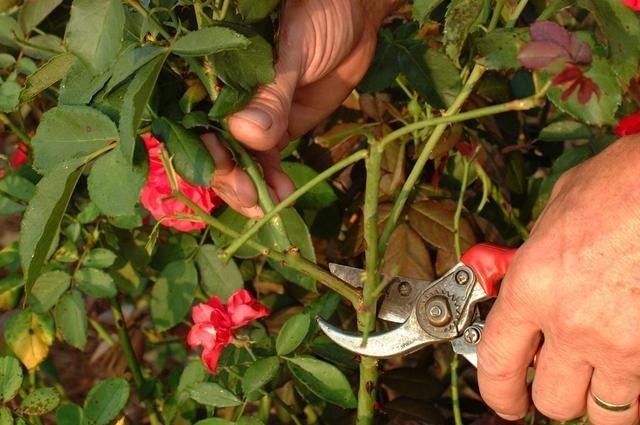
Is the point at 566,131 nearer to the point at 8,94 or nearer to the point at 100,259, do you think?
the point at 100,259

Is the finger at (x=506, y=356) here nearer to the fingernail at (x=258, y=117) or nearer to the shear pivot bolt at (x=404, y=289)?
the shear pivot bolt at (x=404, y=289)

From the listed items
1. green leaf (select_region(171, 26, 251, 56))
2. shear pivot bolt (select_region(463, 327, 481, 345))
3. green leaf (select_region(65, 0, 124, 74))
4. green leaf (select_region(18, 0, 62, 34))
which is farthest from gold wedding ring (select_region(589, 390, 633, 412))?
green leaf (select_region(18, 0, 62, 34))

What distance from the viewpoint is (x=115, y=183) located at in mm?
1421

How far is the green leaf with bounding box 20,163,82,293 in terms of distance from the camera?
1.36 meters

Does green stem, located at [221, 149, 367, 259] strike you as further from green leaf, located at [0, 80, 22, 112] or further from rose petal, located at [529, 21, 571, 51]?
green leaf, located at [0, 80, 22, 112]

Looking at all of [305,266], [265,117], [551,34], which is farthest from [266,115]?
[551,34]

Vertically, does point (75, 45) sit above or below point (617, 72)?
above

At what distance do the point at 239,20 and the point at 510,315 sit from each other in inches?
20.7

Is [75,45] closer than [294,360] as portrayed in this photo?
Yes

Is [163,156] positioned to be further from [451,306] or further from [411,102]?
[411,102]

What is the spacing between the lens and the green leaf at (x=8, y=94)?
1844 mm

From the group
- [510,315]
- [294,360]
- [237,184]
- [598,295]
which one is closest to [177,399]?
[294,360]

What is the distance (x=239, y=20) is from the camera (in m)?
1.45

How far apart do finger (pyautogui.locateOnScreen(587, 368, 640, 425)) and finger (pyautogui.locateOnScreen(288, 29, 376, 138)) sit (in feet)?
2.37
